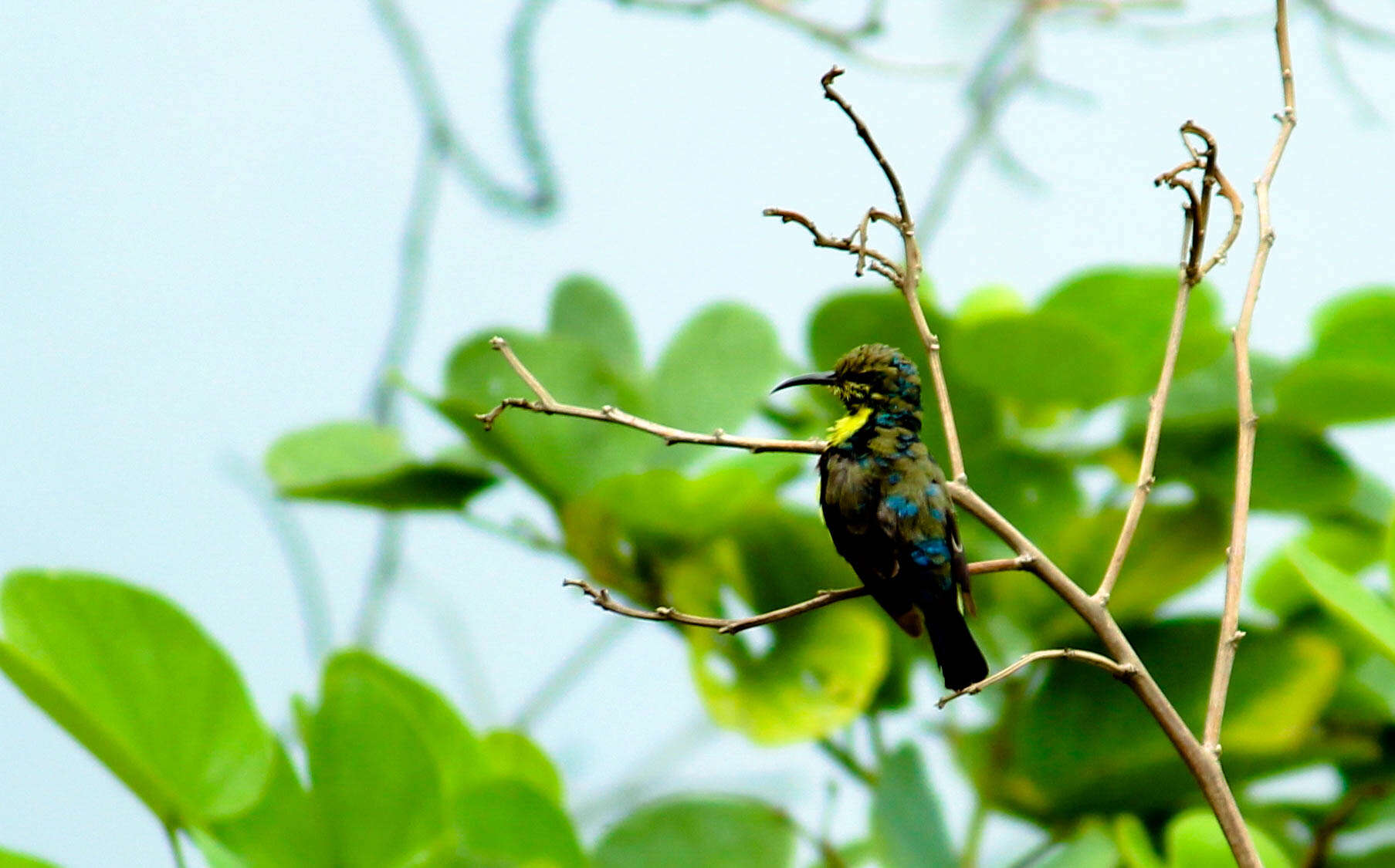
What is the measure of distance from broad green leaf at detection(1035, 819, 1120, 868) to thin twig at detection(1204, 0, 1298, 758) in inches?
10.8

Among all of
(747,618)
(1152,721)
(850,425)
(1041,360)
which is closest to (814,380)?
(850,425)

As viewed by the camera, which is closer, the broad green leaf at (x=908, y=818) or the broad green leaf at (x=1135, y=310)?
the broad green leaf at (x=908, y=818)

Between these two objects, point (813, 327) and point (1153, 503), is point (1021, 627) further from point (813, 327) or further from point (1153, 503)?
point (813, 327)

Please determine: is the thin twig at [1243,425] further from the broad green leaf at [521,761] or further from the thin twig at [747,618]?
the broad green leaf at [521,761]

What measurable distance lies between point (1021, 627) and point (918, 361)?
20cm

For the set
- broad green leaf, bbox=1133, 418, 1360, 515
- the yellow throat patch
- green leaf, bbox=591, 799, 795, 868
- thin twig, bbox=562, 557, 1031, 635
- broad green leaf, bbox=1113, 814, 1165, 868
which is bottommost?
green leaf, bbox=591, 799, 795, 868

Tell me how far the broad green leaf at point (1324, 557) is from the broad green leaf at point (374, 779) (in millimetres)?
600

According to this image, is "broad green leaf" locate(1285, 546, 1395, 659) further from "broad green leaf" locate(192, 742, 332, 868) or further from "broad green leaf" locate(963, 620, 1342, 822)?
"broad green leaf" locate(192, 742, 332, 868)

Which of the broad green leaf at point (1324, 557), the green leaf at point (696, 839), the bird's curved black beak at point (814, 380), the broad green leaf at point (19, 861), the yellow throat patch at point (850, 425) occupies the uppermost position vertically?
the bird's curved black beak at point (814, 380)

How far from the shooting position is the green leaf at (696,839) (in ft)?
2.60

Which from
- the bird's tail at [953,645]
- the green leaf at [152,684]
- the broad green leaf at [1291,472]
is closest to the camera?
the bird's tail at [953,645]

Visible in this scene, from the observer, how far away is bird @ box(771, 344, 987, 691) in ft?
1.87

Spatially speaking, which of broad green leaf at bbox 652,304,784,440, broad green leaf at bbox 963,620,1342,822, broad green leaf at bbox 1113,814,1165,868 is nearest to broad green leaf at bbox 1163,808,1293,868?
broad green leaf at bbox 1113,814,1165,868

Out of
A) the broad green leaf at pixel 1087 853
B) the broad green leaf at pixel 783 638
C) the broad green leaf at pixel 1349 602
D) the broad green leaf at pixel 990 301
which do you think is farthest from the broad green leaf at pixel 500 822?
the broad green leaf at pixel 990 301
